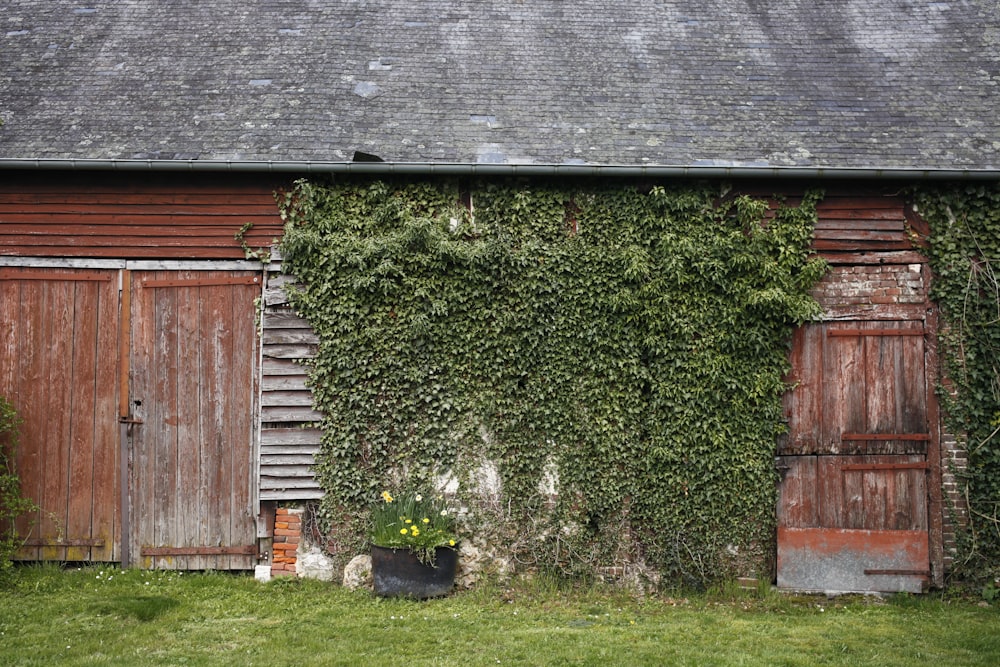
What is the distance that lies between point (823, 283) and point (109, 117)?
6.42m

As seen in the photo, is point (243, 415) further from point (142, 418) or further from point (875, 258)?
point (875, 258)

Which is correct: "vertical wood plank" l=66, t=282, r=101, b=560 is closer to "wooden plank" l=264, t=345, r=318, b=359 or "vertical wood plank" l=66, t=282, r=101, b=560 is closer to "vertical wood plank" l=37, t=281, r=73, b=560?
"vertical wood plank" l=37, t=281, r=73, b=560

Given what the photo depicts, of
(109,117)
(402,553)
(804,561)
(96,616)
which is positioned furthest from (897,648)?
(109,117)

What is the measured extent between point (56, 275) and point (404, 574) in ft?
12.9

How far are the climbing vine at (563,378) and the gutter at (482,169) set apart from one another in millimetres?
254

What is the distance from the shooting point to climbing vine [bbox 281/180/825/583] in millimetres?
6742

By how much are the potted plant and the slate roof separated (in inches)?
116

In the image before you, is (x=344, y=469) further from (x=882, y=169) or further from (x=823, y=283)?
(x=882, y=169)

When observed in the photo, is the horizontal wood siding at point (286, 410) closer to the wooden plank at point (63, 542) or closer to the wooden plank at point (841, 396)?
the wooden plank at point (63, 542)

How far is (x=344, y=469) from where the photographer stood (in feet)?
22.3

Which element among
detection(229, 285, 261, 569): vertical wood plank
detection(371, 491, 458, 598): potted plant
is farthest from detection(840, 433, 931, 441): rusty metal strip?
detection(229, 285, 261, 569): vertical wood plank

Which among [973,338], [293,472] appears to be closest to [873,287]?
[973,338]

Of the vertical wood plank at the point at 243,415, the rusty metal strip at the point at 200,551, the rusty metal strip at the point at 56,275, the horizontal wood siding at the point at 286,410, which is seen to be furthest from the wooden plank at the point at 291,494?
the rusty metal strip at the point at 56,275

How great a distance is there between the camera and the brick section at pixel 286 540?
681 cm
